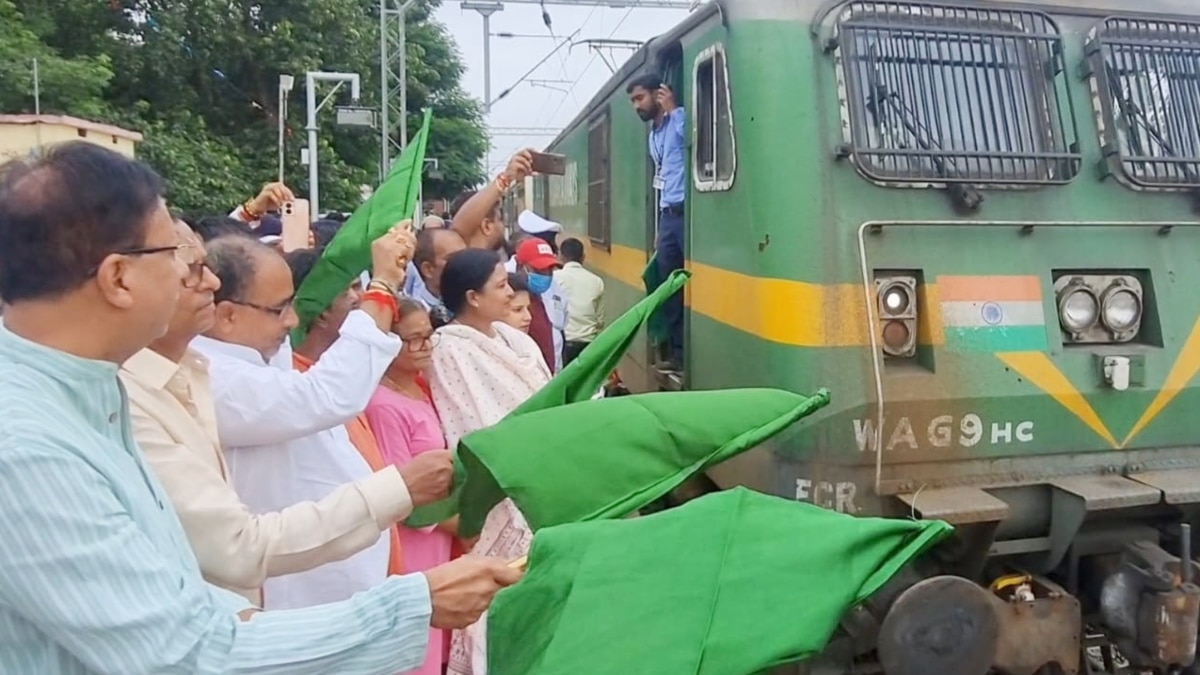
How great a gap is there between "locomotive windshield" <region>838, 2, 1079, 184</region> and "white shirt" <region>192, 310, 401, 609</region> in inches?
73.6

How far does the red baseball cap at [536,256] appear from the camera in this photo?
19.4 feet

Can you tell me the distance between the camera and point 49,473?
4.00 ft

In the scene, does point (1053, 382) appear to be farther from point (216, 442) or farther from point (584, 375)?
point (216, 442)

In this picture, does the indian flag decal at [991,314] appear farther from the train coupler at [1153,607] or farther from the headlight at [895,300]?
the train coupler at [1153,607]

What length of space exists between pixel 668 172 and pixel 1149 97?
6.54ft

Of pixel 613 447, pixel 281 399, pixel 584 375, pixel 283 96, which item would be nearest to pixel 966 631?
pixel 584 375

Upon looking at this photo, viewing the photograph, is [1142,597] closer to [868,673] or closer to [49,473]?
[868,673]

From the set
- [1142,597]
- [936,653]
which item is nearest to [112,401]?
[936,653]

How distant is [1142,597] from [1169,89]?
74.1 inches

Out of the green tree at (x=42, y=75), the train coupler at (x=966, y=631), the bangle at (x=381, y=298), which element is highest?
the green tree at (x=42, y=75)

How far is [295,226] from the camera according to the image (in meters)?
3.89

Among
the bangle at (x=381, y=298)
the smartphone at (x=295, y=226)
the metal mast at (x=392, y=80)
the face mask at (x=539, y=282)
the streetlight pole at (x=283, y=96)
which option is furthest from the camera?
the metal mast at (x=392, y=80)

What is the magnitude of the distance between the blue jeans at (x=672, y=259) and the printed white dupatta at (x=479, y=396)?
1.76 metres

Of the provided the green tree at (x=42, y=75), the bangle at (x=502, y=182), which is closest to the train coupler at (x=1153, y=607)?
the bangle at (x=502, y=182)
